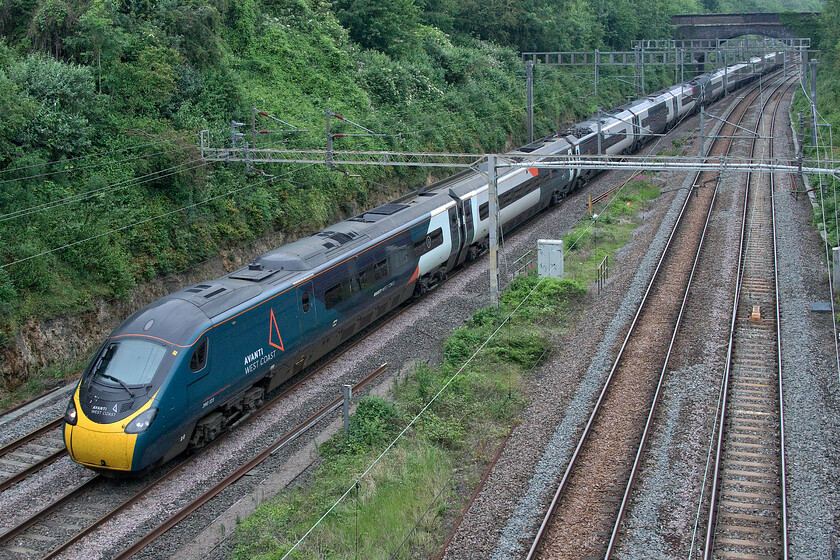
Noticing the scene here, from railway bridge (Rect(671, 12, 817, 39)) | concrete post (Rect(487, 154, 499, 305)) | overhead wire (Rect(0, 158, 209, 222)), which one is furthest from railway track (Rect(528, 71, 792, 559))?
railway bridge (Rect(671, 12, 817, 39))

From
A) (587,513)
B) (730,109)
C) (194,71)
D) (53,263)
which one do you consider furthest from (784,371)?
(730,109)

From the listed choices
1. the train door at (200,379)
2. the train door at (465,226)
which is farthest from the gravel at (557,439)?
the train door at (465,226)

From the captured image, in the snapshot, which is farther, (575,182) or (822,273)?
(575,182)

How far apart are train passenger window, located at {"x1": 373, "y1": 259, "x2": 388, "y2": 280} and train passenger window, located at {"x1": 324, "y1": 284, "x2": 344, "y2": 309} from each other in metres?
1.73

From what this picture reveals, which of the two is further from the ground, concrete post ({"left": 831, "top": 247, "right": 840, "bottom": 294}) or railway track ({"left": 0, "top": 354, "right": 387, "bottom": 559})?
concrete post ({"left": 831, "top": 247, "right": 840, "bottom": 294})

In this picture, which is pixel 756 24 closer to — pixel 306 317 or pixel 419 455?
pixel 306 317

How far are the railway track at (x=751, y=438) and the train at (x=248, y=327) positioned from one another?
8745 millimetres

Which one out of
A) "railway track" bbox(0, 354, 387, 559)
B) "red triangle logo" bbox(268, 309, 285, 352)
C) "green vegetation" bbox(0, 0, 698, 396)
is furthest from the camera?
"green vegetation" bbox(0, 0, 698, 396)

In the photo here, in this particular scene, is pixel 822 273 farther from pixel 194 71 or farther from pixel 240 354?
pixel 194 71

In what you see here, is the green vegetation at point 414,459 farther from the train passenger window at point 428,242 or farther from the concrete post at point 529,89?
the concrete post at point 529,89

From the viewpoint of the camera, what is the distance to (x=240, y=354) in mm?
15445

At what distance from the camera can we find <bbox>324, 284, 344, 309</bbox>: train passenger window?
59.8ft

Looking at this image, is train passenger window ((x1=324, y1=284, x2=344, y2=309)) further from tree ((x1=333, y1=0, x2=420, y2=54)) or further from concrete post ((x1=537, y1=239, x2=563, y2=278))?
tree ((x1=333, y1=0, x2=420, y2=54))

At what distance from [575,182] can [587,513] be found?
25567 millimetres
